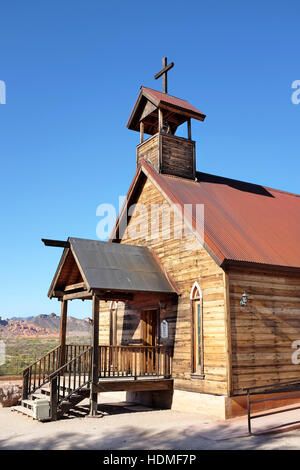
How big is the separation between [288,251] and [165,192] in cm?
473

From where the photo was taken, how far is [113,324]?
1897 centimetres

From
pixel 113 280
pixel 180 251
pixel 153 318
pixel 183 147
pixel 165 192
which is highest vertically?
pixel 183 147

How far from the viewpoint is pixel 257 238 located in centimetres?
1543

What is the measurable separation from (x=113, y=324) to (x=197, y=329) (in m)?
5.73

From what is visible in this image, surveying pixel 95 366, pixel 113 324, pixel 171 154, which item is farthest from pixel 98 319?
pixel 171 154

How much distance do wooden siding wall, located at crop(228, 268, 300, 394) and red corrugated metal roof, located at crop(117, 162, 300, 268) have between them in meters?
0.62

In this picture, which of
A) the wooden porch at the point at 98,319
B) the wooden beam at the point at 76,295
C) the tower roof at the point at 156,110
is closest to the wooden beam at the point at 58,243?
the wooden porch at the point at 98,319

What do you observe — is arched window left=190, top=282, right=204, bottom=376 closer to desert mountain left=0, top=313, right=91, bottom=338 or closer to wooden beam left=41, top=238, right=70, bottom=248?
wooden beam left=41, top=238, right=70, bottom=248

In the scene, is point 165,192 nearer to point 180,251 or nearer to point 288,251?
point 180,251

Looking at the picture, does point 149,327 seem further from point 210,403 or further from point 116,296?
point 210,403

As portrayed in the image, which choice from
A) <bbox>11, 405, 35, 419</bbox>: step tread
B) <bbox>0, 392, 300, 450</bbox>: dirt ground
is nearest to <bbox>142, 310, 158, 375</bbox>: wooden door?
<bbox>0, 392, 300, 450</bbox>: dirt ground

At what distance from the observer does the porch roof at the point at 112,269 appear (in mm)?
13773
